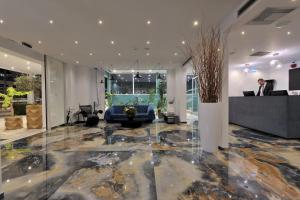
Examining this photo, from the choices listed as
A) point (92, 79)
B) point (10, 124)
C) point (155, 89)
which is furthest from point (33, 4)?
point (155, 89)

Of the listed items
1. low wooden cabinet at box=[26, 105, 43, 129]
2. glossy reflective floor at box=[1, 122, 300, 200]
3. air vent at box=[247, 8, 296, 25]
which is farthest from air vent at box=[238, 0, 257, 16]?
low wooden cabinet at box=[26, 105, 43, 129]

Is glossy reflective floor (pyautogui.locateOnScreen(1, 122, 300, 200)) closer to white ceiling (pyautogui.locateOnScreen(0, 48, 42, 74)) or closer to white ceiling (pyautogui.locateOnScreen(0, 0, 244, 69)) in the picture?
white ceiling (pyautogui.locateOnScreen(0, 0, 244, 69))

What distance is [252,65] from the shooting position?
1059 cm

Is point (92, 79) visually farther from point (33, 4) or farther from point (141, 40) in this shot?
point (33, 4)

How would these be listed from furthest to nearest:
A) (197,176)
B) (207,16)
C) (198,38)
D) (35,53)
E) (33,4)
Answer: (35,53) < (198,38) < (207,16) < (33,4) < (197,176)

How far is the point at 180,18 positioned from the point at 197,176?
3.12 m

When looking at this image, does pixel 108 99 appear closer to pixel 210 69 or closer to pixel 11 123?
pixel 11 123

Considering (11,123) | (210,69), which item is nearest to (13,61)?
(11,123)

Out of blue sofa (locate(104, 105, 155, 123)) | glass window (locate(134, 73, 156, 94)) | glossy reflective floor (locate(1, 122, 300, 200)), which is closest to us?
glossy reflective floor (locate(1, 122, 300, 200))

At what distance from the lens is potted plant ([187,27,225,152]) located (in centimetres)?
419

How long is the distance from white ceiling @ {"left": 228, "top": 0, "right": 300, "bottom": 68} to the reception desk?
1.75 metres

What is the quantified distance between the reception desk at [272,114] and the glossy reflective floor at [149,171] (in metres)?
0.49

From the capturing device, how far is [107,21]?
14.1ft

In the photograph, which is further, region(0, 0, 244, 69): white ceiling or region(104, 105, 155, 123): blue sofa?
region(104, 105, 155, 123): blue sofa
